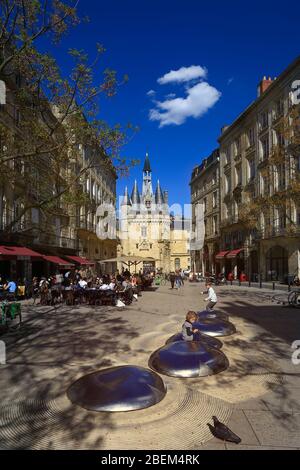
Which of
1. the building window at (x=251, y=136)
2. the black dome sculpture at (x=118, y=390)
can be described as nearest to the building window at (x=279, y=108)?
the building window at (x=251, y=136)

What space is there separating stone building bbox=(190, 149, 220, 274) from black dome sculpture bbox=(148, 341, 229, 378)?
128 feet

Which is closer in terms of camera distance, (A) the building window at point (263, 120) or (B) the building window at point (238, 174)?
(A) the building window at point (263, 120)

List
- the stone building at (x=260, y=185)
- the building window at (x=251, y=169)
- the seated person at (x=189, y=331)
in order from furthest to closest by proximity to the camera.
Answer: the building window at (x=251, y=169), the stone building at (x=260, y=185), the seated person at (x=189, y=331)

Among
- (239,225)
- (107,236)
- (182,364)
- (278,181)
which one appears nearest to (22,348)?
(182,364)

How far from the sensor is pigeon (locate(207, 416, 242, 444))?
3791mm

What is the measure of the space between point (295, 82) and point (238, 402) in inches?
1135

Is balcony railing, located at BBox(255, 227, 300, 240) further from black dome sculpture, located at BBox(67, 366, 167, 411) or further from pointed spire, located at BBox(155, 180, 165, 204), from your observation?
pointed spire, located at BBox(155, 180, 165, 204)

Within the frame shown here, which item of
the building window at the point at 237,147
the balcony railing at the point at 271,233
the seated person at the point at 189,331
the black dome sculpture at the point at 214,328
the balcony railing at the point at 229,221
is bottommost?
the black dome sculpture at the point at 214,328

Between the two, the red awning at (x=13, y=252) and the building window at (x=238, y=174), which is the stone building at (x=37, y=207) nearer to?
the red awning at (x=13, y=252)

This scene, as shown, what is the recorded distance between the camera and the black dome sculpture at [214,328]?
916cm

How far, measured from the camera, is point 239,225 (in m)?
37.8

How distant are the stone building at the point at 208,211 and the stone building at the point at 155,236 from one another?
68.4ft

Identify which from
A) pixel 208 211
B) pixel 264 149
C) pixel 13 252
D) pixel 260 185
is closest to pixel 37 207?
pixel 13 252

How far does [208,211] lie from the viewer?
49.1m
